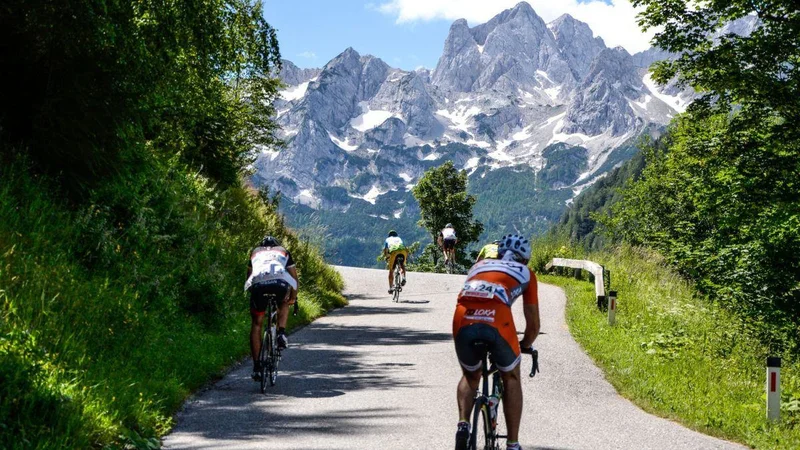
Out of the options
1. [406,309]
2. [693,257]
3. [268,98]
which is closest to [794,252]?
[693,257]

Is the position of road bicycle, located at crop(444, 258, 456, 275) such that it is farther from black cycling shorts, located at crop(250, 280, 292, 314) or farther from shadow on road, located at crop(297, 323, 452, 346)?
black cycling shorts, located at crop(250, 280, 292, 314)

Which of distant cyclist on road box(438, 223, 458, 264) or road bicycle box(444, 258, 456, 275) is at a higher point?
distant cyclist on road box(438, 223, 458, 264)

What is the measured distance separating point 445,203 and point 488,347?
64.1 m

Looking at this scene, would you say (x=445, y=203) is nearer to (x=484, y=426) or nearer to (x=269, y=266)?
(x=269, y=266)

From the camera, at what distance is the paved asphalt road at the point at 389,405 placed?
7086 millimetres

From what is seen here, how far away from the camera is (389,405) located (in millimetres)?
8617

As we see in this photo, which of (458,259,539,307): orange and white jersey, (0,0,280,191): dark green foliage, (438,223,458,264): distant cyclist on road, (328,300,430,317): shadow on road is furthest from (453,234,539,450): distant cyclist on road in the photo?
(438,223,458,264): distant cyclist on road

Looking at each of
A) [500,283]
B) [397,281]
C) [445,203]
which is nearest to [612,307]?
[397,281]

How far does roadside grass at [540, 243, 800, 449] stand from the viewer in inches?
330

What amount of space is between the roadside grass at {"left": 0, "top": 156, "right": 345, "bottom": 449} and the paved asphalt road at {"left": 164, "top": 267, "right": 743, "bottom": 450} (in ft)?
2.04

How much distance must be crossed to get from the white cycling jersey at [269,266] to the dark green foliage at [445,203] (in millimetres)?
58414

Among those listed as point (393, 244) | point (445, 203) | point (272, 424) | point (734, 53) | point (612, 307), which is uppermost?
point (445, 203)

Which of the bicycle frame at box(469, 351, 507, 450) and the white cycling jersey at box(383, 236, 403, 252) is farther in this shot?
the white cycling jersey at box(383, 236, 403, 252)

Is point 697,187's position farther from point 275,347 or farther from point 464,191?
point 464,191
